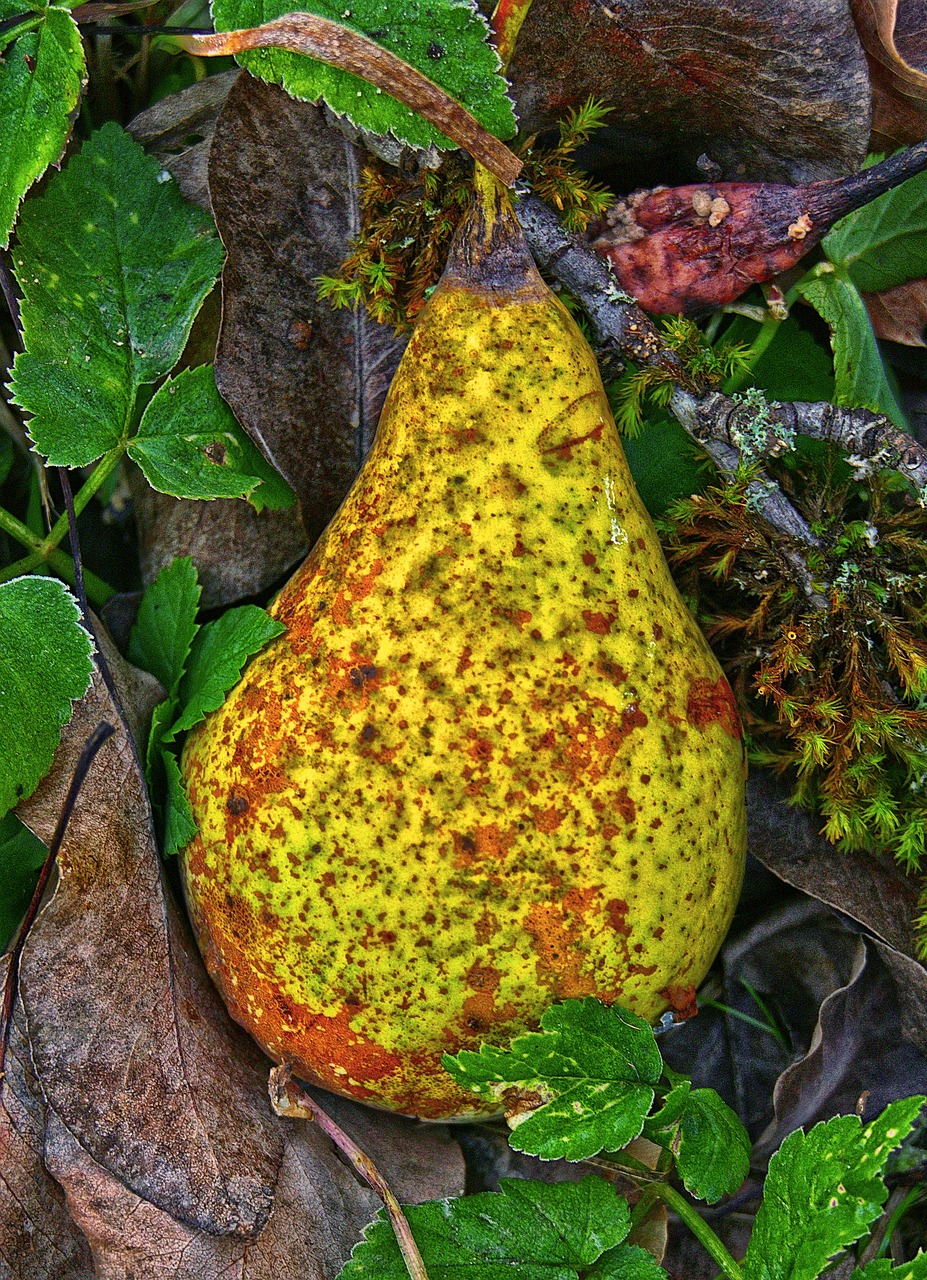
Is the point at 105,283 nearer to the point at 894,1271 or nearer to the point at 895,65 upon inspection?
the point at 895,65

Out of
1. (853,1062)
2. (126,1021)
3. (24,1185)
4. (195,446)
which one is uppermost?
(195,446)

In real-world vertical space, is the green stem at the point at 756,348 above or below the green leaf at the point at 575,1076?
above

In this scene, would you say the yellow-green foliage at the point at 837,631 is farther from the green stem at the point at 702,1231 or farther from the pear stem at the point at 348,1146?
the pear stem at the point at 348,1146

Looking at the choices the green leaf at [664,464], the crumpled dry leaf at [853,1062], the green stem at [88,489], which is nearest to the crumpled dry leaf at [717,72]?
the green leaf at [664,464]

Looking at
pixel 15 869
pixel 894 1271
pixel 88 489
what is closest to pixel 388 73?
pixel 88 489

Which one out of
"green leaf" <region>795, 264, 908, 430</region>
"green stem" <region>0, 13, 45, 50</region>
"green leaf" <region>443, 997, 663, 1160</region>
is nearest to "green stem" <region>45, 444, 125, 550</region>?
"green stem" <region>0, 13, 45, 50</region>

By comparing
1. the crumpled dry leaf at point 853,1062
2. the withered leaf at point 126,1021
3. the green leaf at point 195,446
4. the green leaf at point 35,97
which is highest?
the green leaf at point 35,97
